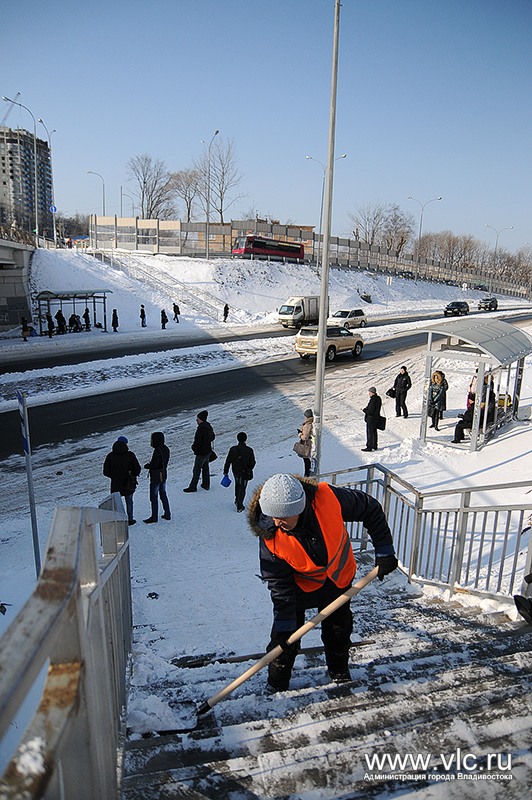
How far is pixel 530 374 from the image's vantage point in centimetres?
2314

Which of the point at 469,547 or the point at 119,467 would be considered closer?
the point at 469,547

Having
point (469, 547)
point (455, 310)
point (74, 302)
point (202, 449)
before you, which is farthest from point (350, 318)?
point (469, 547)

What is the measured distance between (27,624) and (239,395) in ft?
62.8

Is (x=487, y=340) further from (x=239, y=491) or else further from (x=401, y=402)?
(x=239, y=491)

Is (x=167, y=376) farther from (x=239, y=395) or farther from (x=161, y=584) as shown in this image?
(x=161, y=584)

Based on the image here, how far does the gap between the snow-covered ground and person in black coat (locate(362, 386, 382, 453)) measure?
29 centimetres

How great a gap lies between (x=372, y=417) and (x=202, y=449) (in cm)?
470

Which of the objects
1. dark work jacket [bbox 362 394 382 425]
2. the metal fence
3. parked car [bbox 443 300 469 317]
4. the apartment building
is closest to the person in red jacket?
dark work jacket [bbox 362 394 382 425]

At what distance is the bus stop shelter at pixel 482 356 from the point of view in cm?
1441

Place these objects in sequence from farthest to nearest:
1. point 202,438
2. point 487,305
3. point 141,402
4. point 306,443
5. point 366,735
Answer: point 487,305 < point 141,402 < point 306,443 < point 202,438 < point 366,735

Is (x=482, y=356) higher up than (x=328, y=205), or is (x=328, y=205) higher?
(x=328, y=205)

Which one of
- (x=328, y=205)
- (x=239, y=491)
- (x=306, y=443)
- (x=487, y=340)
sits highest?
(x=328, y=205)

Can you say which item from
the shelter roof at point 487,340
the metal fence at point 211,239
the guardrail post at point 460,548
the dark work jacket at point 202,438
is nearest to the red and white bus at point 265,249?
the metal fence at point 211,239

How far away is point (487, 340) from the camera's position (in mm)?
15250
